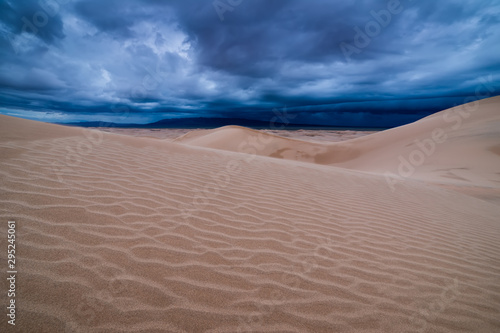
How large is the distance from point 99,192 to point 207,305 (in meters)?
2.44

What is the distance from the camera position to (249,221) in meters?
3.35

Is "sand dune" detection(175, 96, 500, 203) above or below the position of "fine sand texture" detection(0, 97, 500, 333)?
above

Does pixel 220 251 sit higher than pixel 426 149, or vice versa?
pixel 426 149

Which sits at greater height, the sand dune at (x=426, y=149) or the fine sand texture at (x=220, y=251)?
the sand dune at (x=426, y=149)

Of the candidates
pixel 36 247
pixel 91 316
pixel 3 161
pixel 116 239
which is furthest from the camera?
pixel 3 161

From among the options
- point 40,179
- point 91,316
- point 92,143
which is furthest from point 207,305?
point 92,143

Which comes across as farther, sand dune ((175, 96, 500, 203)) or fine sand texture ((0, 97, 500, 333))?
sand dune ((175, 96, 500, 203))

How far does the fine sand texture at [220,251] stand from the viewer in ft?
6.03

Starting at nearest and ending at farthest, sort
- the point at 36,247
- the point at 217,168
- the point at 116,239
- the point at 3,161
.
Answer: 1. the point at 36,247
2. the point at 116,239
3. the point at 3,161
4. the point at 217,168

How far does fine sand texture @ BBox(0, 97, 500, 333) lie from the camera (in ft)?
6.03

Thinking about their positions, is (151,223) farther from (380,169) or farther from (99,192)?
(380,169)

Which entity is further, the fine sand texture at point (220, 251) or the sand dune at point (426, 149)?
the sand dune at point (426, 149)

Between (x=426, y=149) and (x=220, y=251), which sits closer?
(x=220, y=251)

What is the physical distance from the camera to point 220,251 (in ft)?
8.46
